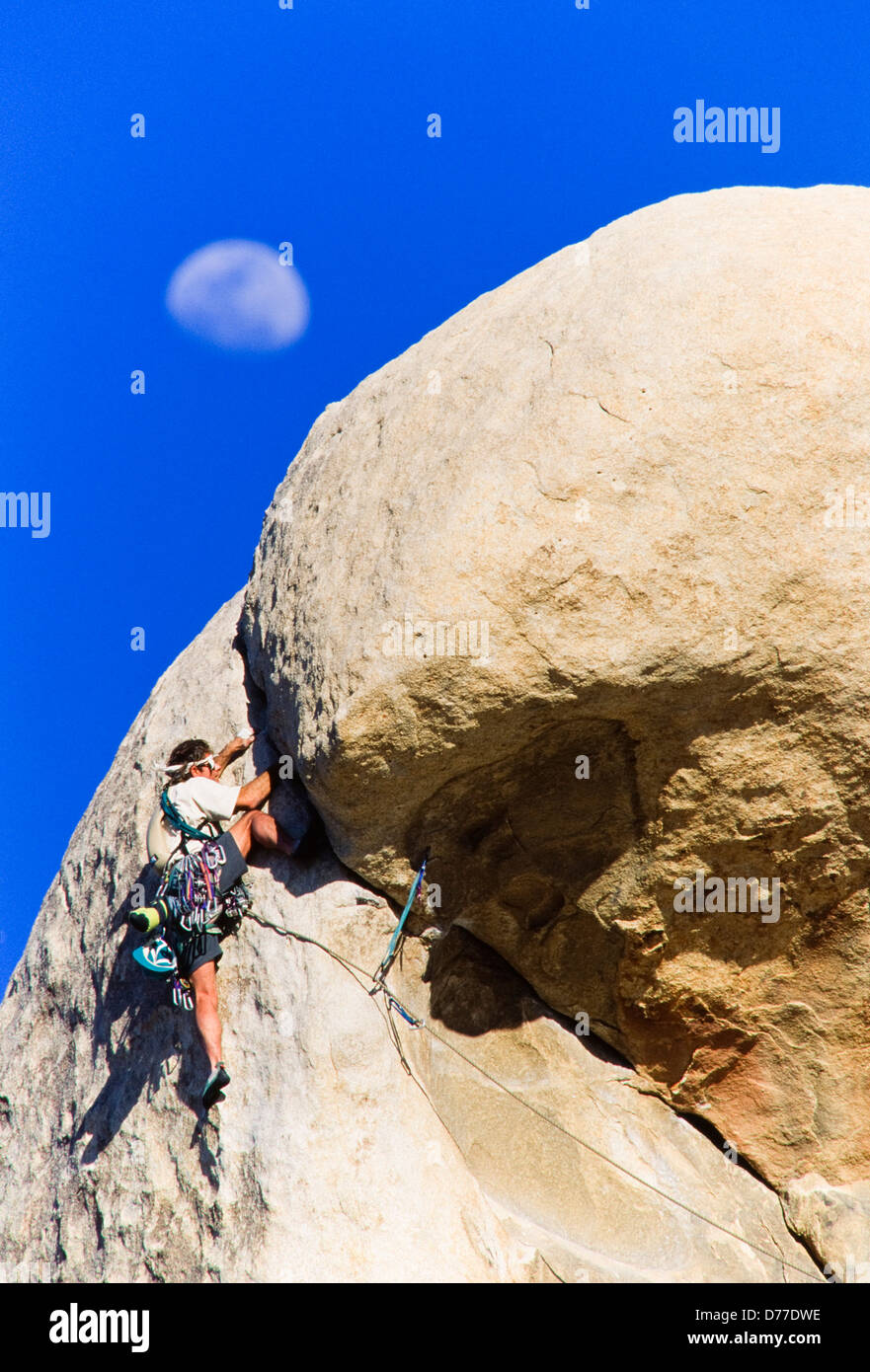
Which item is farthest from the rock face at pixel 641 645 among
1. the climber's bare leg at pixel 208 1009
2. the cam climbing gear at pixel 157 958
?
the cam climbing gear at pixel 157 958

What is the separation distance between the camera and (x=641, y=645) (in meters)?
5.23

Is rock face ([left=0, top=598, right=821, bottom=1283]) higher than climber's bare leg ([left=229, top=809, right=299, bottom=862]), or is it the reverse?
climber's bare leg ([left=229, top=809, right=299, bottom=862])

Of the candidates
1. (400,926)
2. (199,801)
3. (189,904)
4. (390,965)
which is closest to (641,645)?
(400,926)

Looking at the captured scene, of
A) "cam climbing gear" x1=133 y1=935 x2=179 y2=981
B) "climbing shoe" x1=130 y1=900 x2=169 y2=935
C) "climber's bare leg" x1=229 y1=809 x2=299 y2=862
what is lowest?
"cam climbing gear" x1=133 y1=935 x2=179 y2=981

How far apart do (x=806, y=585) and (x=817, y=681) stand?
47 cm

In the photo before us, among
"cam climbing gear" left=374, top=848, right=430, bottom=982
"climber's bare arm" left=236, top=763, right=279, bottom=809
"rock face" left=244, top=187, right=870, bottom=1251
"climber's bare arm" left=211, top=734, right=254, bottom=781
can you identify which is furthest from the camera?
"climber's bare arm" left=211, top=734, right=254, bottom=781

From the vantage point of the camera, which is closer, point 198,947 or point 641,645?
point 641,645

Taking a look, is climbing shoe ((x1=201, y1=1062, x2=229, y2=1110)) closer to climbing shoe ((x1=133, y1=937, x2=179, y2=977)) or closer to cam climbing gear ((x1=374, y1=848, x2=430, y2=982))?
climbing shoe ((x1=133, y1=937, x2=179, y2=977))

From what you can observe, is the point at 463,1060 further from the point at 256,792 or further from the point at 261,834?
the point at 256,792

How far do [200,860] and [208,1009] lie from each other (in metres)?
0.78

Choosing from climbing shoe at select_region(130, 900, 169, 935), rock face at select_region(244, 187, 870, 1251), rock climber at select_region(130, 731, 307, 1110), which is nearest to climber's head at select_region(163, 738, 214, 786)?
rock climber at select_region(130, 731, 307, 1110)

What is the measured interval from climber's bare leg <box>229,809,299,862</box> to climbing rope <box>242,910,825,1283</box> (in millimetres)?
382

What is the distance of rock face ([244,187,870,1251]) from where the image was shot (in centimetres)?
523
